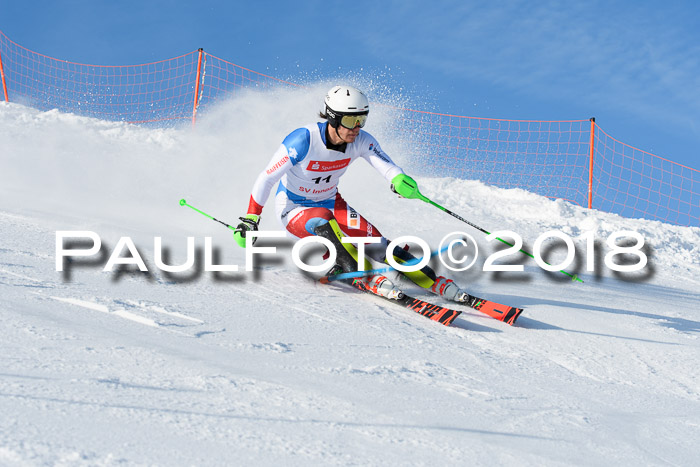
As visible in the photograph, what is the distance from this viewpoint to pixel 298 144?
15.2 ft

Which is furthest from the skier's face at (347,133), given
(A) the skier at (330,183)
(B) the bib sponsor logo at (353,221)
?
(B) the bib sponsor logo at (353,221)

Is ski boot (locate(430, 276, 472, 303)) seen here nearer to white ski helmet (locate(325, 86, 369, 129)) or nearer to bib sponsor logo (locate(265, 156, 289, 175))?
white ski helmet (locate(325, 86, 369, 129))

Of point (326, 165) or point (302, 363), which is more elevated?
point (326, 165)

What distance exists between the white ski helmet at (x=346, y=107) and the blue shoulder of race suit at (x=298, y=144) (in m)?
0.20

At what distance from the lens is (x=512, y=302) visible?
5117 millimetres

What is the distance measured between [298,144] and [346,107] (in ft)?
1.40

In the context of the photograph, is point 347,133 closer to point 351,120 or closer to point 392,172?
point 351,120

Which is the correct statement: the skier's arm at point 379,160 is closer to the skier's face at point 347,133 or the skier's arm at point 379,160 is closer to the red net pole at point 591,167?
the skier's face at point 347,133

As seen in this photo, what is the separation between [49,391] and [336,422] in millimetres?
923

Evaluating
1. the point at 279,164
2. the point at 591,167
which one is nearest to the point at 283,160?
the point at 279,164

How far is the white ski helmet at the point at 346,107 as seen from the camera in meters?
4.56

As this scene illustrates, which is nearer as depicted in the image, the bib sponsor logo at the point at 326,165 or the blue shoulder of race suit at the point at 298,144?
the blue shoulder of race suit at the point at 298,144

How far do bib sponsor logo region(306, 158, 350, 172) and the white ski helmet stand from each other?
0.29 m

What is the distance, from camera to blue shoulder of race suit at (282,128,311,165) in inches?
183
